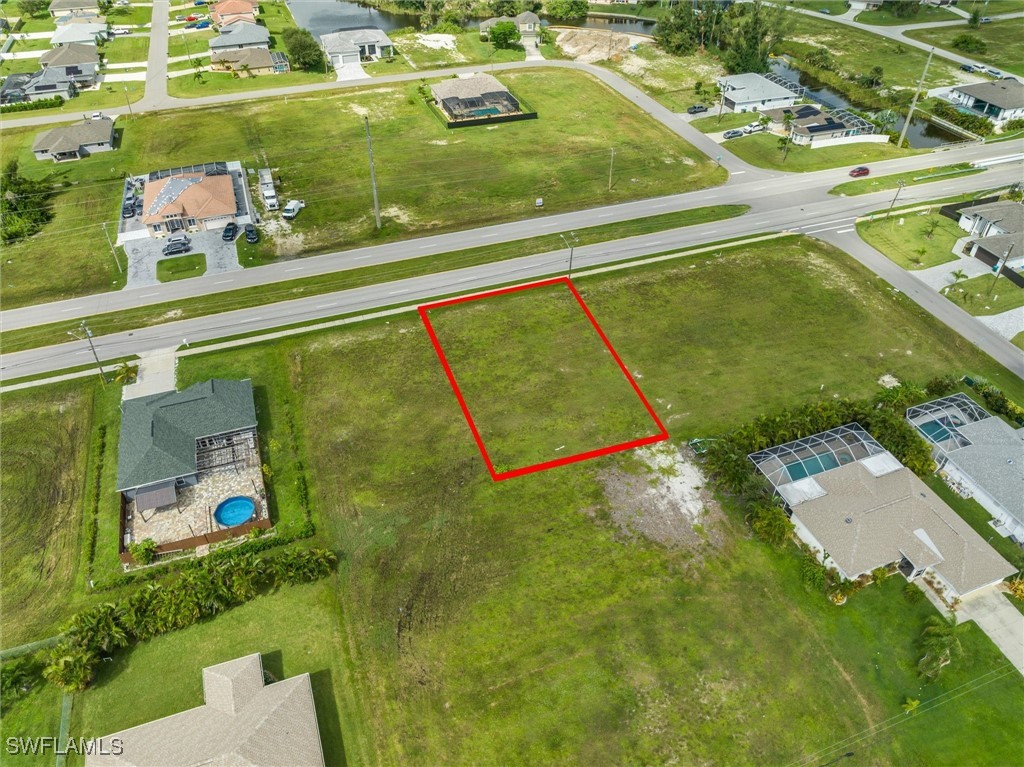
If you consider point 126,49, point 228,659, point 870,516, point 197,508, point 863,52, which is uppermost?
point 863,52

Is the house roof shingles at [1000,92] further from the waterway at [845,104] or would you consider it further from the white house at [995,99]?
the waterway at [845,104]

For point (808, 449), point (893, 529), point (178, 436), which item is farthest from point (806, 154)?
point (178, 436)

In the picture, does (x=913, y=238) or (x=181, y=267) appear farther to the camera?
(x=913, y=238)

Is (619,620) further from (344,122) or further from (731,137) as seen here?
(344,122)

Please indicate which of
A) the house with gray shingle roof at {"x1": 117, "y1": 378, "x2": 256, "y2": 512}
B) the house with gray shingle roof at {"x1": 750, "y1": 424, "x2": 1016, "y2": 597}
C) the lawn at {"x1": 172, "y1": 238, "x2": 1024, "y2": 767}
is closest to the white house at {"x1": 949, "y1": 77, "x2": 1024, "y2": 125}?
the lawn at {"x1": 172, "y1": 238, "x2": 1024, "y2": 767}

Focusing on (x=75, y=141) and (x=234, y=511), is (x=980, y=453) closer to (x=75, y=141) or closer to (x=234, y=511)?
(x=234, y=511)

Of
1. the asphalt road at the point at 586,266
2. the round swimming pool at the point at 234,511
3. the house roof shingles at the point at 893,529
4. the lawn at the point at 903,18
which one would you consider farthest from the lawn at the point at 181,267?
the lawn at the point at 903,18

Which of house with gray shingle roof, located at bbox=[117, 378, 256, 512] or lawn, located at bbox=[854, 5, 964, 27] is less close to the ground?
lawn, located at bbox=[854, 5, 964, 27]

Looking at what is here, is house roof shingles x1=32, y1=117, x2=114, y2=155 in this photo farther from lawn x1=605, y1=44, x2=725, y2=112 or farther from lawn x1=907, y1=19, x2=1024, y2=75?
lawn x1=907, y1=19, x2=1024, y2=75
